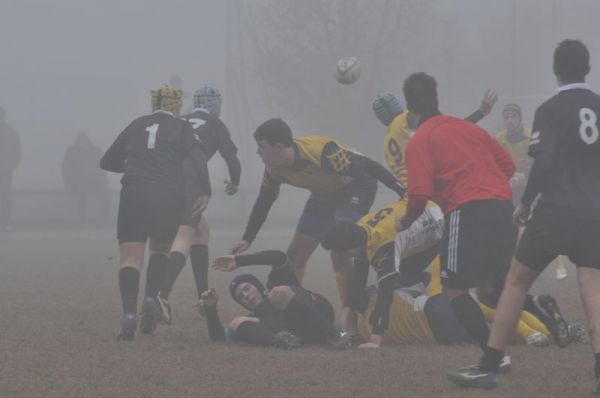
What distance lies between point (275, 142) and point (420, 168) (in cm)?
215

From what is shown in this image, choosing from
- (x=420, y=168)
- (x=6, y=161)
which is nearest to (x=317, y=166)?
(x=420, y=168)

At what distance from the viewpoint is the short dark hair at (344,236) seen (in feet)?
24.5

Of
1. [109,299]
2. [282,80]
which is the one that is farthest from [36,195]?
[109,299]

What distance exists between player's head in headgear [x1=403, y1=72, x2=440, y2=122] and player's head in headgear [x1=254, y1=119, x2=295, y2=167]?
5.91 ft

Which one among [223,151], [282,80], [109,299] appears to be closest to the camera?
[223,151]

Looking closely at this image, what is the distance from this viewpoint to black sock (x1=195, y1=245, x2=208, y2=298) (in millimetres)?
9789

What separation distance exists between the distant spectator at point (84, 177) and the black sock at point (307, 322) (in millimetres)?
18619

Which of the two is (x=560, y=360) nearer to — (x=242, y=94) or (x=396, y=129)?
(x=396, y=129)

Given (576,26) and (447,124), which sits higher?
(576,26)

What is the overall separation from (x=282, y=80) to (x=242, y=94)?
3268mm

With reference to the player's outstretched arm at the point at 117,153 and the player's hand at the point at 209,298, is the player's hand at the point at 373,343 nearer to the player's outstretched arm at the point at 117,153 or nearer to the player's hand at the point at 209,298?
the player's hand at the point at 209,298

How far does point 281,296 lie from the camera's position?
780 cm

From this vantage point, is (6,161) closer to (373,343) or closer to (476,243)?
(373,343)

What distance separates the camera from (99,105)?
57.8 meters
